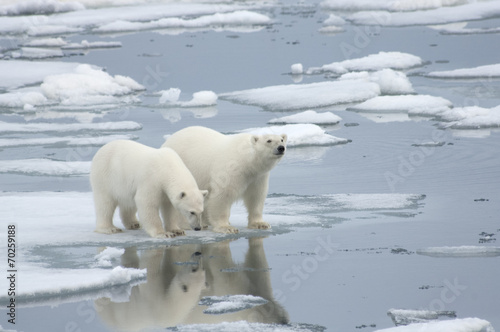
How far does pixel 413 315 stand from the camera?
13.8 feet

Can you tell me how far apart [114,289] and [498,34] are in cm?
1818

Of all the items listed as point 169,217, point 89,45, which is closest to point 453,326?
point 169,217

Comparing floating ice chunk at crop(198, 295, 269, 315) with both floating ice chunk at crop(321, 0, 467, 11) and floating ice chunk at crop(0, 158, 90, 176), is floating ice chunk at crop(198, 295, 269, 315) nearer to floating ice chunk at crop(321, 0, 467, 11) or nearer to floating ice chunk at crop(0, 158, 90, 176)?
floating ice chunk at crop(0, 158, 90, 176)

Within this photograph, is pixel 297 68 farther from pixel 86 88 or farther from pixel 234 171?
pixel 234 171

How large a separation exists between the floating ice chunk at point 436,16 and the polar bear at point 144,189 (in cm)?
1910

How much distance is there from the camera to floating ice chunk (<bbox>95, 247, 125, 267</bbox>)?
5.31 meters

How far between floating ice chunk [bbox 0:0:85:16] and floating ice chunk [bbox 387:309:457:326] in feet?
85.7

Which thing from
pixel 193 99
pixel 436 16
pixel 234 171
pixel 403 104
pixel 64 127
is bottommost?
pixel 234 171

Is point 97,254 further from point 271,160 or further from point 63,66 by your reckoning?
point 63,66

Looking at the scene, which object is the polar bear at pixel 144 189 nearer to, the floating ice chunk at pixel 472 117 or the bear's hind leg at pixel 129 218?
the bear's hind leg at pixel 129 218

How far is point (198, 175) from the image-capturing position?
635cm

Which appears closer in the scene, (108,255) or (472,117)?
(108,255)

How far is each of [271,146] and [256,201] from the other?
1.57ft

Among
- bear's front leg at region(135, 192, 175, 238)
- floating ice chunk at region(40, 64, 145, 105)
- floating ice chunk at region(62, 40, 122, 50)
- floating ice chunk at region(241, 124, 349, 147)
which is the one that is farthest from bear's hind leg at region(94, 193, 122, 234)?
floating ice chunk at region(62, 40, 122, 50)
